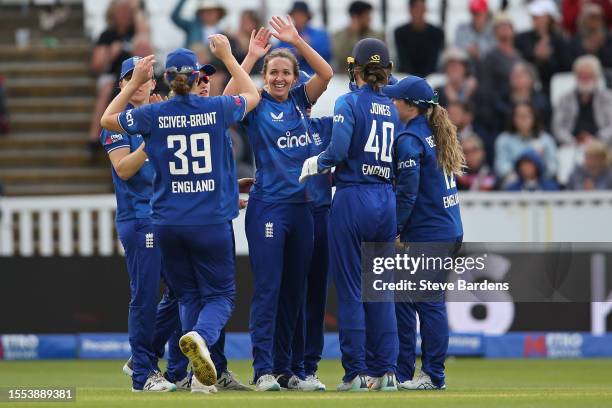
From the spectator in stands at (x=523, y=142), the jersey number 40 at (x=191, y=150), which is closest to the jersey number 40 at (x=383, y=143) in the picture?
the jersey number 40 at (x=191, y=150)

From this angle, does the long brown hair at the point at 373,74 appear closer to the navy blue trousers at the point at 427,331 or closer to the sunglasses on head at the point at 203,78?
the sunglasses on head at the point at 203,78

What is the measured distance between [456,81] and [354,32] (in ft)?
5.23

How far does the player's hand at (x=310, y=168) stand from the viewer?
38.8 feet

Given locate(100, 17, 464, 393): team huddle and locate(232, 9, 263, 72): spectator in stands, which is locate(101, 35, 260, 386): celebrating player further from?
locate(232, 9, 263, 72): spectator in stands

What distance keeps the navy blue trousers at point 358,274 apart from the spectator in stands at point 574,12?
1171cm

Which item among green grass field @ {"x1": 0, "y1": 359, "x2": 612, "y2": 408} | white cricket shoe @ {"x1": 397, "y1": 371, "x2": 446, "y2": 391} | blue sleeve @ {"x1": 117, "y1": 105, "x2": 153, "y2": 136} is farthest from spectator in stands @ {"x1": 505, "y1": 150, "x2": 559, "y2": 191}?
blue sleeve @ {"x1": 117, "y1": 105, "x2": 153, "y2": 136}

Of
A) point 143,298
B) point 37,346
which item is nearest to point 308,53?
point 143,298

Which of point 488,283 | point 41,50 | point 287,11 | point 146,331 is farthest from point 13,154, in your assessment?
point 146,331

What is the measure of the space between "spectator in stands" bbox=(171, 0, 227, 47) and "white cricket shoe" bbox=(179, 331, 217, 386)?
11.2 meters

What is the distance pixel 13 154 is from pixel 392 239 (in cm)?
1085

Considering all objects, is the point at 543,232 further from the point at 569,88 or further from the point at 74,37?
the point at 74,37

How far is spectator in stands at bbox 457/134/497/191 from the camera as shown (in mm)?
19719

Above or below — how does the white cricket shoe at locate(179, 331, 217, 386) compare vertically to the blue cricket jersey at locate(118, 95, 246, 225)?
below

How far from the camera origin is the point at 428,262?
12.4 m
